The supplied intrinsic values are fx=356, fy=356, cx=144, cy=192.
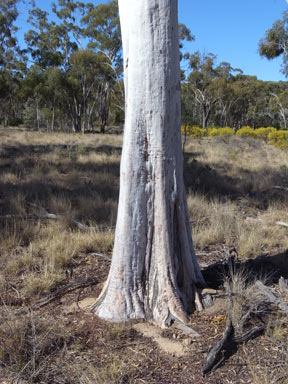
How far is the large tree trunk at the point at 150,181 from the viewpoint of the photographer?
2.77 meters

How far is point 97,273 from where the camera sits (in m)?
4.07

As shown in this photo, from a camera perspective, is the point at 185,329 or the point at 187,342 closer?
the point at 187,342

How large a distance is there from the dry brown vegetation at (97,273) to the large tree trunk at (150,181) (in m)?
0.28

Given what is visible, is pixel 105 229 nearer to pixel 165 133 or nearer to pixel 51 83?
pixel 165 133

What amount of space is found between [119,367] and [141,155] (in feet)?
5.17

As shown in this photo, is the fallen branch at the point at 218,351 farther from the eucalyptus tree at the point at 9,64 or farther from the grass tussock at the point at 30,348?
the eucalyptus tree at the point at 9,64

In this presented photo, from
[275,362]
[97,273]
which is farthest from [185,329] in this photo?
[97,273]

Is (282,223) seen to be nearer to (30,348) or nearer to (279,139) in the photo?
(30,348)

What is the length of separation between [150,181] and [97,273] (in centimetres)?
162

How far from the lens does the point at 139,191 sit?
295 centimetres

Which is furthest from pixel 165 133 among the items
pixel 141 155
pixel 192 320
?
pixel 192 320

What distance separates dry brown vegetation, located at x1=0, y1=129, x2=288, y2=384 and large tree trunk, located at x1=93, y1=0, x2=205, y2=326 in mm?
276

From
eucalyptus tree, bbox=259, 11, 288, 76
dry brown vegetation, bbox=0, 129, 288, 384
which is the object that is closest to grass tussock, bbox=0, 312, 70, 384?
dry brown vegetation, bbox=0, 129, 288, 384

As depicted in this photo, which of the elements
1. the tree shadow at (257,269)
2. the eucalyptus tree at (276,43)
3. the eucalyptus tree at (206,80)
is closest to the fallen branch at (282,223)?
the tree shadow at (257,269)
